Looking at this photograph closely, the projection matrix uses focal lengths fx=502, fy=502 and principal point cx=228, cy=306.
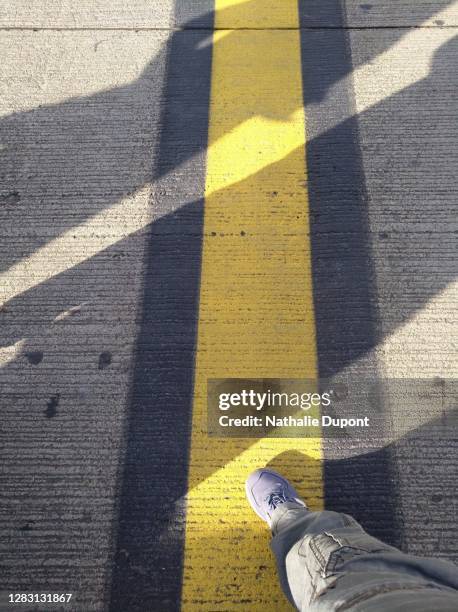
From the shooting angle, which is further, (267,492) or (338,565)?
(267,492)

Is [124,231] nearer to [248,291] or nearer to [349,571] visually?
[248,291]

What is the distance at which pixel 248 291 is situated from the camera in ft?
9.14

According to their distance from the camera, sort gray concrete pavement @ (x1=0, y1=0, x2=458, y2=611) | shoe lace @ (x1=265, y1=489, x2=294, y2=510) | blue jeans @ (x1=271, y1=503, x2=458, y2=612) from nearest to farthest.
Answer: blue jeans @ (x1=271, y1=503, x2=458, y2=612), shoe lace @ (x1=265, y1=489, x2=294, y2=510), gray concrete pavement @ (x1=0, y1=0, x2=458, y2=611)

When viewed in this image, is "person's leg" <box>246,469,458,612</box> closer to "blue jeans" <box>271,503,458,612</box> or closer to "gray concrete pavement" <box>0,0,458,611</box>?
"blue jeans" <box>271,503,458,612</box>

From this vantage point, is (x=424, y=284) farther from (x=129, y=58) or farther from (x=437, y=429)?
(x=129, y=58)

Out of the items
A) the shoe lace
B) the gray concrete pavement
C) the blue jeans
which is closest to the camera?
the blue jeans

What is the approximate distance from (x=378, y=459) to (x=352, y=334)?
25.4 inches

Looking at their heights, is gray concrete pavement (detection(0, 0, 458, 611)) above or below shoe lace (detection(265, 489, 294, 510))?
above

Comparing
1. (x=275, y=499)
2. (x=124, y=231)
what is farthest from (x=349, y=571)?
(x=124, y=231)

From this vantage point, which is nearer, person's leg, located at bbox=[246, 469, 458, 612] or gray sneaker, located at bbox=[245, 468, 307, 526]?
person's leg, located at bbox=[246, 469, 458, 612]

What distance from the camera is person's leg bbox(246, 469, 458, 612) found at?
4.50 ft

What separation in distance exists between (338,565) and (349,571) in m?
0.05

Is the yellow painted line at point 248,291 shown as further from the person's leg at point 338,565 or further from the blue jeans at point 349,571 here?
the blue jeans at point 349,571

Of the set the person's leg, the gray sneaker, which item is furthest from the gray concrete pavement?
the person's leg
